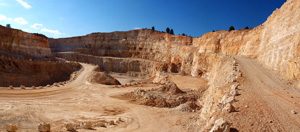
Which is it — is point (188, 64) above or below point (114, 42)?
below

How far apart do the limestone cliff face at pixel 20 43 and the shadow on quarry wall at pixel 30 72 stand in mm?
6346

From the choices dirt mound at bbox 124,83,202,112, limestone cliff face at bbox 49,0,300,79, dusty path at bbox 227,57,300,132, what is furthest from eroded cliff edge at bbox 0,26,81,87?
dusty path at bbox 227,57,300,132

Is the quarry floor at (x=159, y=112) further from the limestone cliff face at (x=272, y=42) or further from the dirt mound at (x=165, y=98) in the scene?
the dirt mound at (x=165, y=98)

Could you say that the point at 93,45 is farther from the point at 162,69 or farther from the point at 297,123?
the point at 297,123

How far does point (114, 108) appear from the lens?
13188 millimetres

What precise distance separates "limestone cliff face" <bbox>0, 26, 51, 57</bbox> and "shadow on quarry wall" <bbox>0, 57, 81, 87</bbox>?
6.35 metres

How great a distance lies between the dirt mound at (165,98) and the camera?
15.1 meters

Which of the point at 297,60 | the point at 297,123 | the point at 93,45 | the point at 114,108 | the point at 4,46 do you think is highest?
the point at 93,45

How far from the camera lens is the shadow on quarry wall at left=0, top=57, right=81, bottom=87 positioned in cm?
2236

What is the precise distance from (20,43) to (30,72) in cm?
994

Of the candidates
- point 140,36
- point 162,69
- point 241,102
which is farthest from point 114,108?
point 140,36

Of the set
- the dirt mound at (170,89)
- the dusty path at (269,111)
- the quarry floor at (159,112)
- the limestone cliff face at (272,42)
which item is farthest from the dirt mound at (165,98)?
the limestone cliff face at (272,42)

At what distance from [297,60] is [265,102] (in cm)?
618

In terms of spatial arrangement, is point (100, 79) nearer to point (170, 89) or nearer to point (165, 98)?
point (170, 89)
